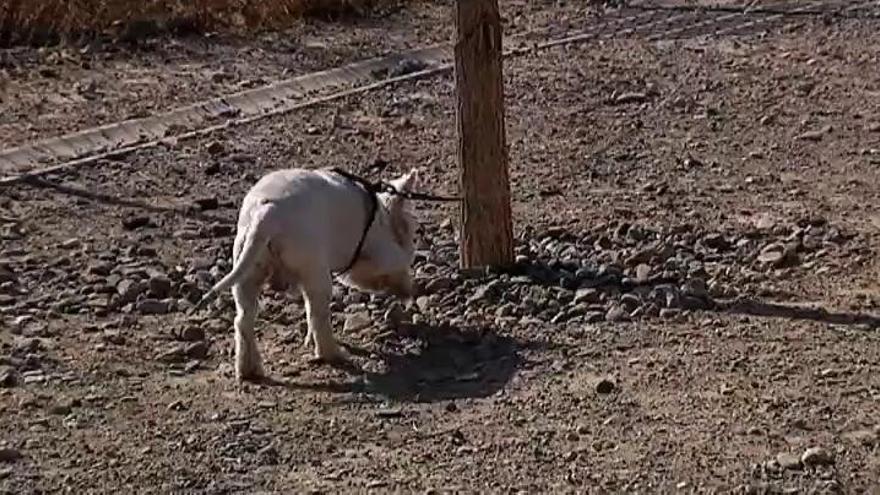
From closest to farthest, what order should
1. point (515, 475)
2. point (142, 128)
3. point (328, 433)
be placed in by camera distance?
point (515, 475)
point (328, 433)
point (142, 128)

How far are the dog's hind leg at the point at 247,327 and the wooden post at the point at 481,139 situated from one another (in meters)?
1.59

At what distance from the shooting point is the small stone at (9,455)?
6.59m

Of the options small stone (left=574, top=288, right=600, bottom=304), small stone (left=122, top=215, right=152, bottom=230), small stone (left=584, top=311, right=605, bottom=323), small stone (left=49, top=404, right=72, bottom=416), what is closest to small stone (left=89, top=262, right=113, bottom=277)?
small stone (left=122, top=215, right=152, bottom=230)

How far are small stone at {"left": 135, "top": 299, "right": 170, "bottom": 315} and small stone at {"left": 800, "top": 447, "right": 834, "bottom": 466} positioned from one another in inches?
127

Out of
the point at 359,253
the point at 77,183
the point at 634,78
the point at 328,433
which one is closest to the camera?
the point at 328,433

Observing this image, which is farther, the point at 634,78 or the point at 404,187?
the point at 634,78

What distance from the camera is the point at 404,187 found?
8359 millimetres

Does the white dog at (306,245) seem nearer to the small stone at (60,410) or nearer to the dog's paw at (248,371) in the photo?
the dog's paw at (248,371)

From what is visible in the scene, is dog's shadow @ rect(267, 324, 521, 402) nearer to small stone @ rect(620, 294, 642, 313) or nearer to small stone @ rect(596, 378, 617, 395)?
small stone @ rect(596, 378, 617, 395)

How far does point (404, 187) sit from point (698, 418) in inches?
81.4

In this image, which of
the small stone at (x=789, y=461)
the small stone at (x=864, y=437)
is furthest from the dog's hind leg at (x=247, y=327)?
the small stone at (x=864, y=437)

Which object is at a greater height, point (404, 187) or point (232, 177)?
point (404, 187)

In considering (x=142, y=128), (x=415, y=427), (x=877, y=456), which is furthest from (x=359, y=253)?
(x=142, y=128)

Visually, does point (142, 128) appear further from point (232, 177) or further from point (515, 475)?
point (515, 475)
